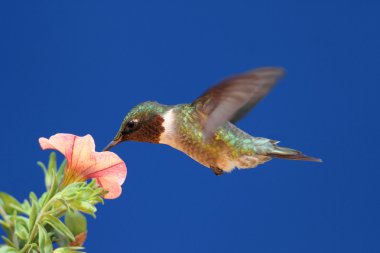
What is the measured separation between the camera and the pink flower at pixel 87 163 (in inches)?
24.4

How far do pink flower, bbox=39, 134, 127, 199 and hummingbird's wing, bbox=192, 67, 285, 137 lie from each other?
0.18m

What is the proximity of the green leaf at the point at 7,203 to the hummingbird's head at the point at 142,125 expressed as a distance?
164 mm

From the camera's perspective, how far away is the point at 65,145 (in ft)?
2.04

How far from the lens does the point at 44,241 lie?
21.2 inches

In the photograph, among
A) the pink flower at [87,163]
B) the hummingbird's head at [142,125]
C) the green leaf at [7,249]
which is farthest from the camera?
the hummingbird's head at [142,125]

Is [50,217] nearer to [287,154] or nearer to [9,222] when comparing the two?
[9,222]

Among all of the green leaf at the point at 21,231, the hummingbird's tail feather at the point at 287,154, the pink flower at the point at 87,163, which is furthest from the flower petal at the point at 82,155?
the hummingbird's tail feather at the point at 287,154

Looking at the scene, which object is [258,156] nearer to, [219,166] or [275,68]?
[219,166]

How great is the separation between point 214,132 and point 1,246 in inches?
17.5

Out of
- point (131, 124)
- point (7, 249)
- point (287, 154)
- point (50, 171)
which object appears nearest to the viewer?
Answer: point (7, 249)

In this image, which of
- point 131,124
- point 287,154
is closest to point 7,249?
point 131,124

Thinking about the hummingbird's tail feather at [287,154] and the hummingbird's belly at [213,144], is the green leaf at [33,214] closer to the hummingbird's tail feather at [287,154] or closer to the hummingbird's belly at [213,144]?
the hummingbird's belly at [213,144]

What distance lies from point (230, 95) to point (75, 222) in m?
0.29

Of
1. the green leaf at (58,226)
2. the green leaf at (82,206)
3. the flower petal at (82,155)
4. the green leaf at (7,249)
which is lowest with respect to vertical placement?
the green leaf at (7,249)
